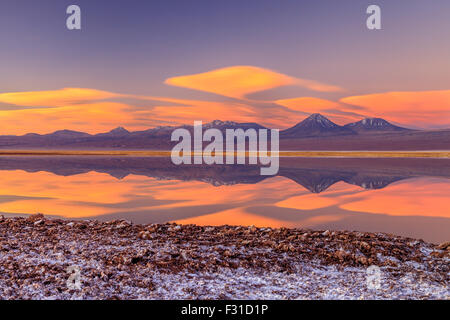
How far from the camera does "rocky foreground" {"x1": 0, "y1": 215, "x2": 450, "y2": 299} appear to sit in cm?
626

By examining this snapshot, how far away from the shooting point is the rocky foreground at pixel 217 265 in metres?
6.26

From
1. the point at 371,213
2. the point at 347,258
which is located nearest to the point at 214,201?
the point at 371,213

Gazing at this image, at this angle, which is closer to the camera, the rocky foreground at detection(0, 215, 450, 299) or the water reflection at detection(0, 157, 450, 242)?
the rocky foreground at detection(0, 215, 450, 299)

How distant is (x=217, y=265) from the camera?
7.34 meters

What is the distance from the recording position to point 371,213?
1450 centimetres

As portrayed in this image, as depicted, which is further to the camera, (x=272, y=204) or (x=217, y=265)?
(x=272, y=204)

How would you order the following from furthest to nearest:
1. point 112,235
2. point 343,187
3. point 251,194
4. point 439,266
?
point 343,187 < point 251,194 < point 112,235 < point 439,266

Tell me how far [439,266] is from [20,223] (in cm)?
1074

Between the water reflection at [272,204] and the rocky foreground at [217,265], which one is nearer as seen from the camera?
the rocky foreground at [217,265]
